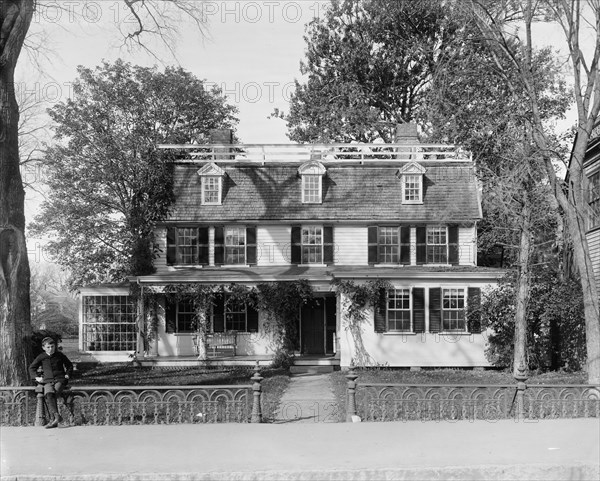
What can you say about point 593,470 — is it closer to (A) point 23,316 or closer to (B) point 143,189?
(A) point 23,316

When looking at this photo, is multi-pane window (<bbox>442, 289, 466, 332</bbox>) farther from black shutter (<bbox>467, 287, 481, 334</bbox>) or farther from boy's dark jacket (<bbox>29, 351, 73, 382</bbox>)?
boy's dark jacket (<bbox>29, 351, 73, 382</bbox>)

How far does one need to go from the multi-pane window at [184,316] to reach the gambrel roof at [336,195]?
3273 mm

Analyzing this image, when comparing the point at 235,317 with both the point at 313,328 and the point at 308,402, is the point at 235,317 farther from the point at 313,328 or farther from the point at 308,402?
the point at 308,402

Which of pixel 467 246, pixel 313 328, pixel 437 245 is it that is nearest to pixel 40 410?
pixel 313 328

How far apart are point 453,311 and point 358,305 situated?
3.27 m

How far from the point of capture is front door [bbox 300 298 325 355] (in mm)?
27266

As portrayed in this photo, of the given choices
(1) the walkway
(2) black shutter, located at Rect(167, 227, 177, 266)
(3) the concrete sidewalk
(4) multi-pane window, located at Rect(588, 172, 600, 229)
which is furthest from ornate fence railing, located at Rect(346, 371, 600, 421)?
(2) black shutter, located at Rect(167, 227, 177, 266)

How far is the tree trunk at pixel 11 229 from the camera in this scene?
14359 millimetres

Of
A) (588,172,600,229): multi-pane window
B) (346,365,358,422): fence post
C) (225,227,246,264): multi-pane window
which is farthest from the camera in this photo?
(225,227,246,264): multi-pane window

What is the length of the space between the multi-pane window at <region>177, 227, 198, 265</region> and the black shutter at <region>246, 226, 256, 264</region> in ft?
6.48

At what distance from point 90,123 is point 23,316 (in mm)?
22925

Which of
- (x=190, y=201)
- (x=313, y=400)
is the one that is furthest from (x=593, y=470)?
(x=190, y=201)

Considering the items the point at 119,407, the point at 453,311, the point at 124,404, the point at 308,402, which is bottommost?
the point at 308,402

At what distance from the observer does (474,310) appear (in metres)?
24.4
